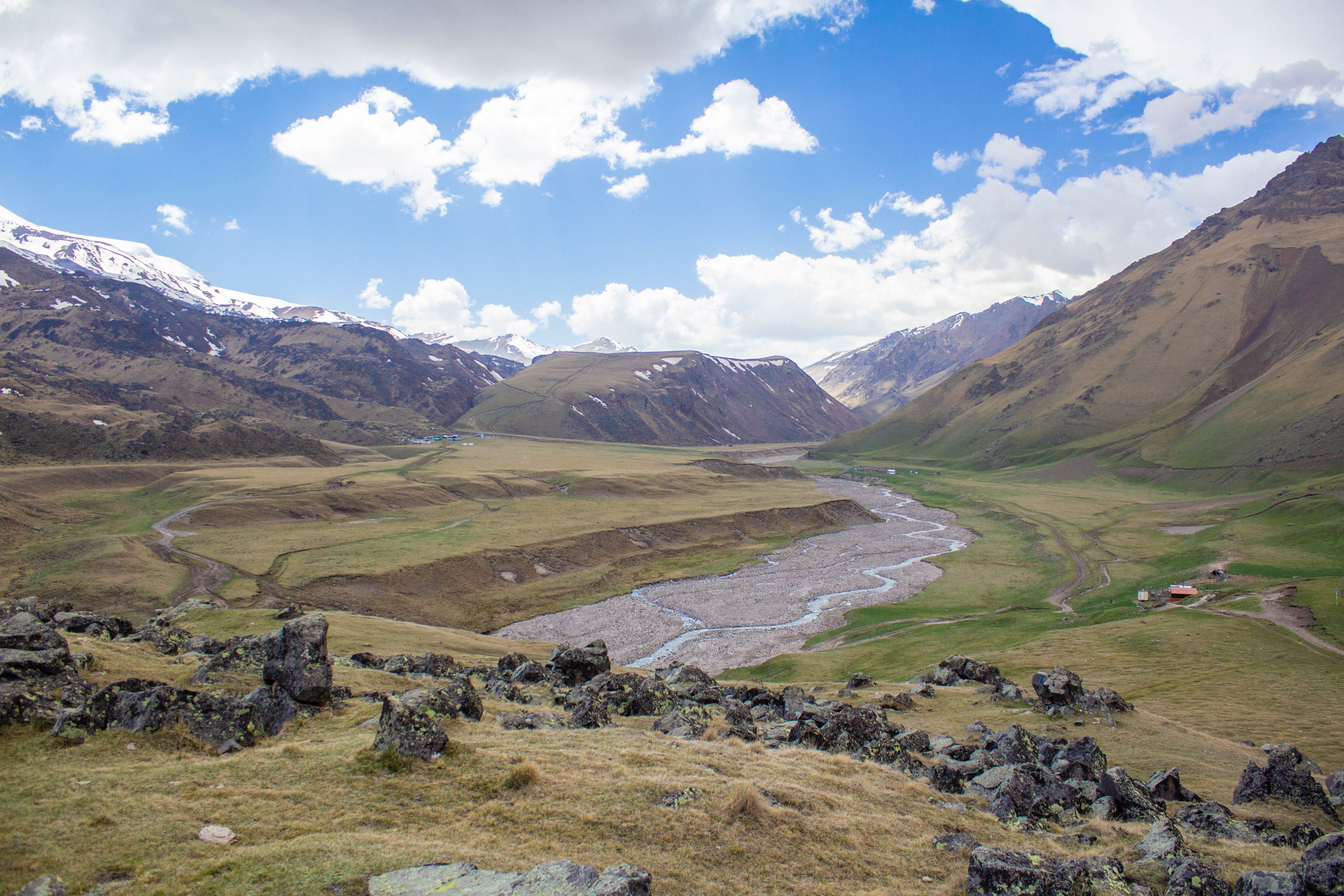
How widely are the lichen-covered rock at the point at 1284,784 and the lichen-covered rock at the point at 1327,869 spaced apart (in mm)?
9406

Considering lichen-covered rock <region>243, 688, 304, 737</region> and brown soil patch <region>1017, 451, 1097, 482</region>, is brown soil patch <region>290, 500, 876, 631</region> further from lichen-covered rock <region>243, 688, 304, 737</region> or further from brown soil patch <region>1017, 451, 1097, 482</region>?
brown soil patch <region>1017, 451, 1097, 482</region>

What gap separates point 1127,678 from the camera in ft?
144

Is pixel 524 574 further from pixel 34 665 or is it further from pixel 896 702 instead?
pixel 34 665

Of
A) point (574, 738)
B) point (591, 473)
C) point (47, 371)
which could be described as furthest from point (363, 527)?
point (47, 371)

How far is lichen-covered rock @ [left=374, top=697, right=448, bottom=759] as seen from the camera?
663 inches

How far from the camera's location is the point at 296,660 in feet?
67.7

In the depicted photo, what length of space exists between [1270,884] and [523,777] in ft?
51.6

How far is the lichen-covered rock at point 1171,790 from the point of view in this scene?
2158 centimetres

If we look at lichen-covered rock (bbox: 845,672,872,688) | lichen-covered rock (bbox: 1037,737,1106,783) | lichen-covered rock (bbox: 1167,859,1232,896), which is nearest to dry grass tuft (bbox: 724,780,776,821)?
lichen-covered rock (bbox: 1167,859,1232,896)

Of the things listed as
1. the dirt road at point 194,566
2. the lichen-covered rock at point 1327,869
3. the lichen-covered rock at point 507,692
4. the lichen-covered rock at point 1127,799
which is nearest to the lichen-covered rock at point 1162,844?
the lichen-covered rock at point 1327,869

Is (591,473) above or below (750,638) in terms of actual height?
above

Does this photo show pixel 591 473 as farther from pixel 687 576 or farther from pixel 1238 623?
pixel 1238 623

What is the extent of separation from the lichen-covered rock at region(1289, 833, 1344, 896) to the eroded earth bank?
143 ft

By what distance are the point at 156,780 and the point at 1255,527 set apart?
435 feet
